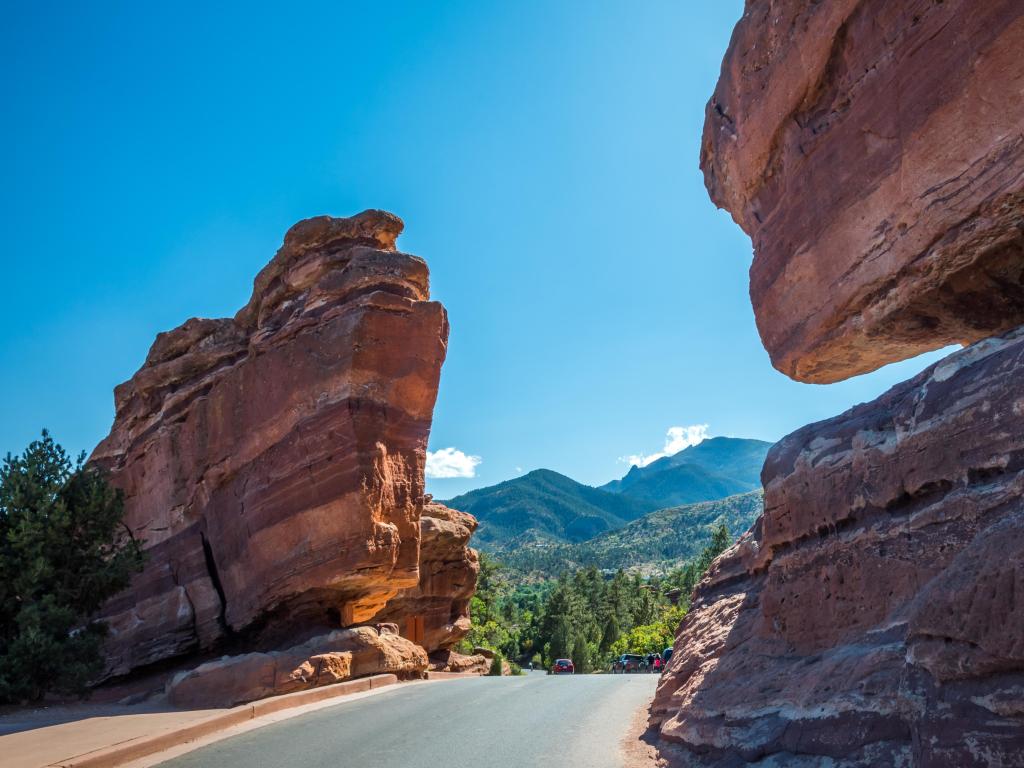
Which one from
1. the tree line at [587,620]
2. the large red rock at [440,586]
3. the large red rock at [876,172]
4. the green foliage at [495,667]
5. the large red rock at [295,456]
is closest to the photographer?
the large red rock at [876,172]

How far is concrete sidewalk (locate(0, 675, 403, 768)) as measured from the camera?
7.84 metres

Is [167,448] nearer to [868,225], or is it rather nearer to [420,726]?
[420,726]

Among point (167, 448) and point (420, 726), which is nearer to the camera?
point (420, 726)

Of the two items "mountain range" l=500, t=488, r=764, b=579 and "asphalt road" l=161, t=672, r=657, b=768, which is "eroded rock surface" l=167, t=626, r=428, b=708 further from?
"mountain range" l=500, t=488, r=764, b=579

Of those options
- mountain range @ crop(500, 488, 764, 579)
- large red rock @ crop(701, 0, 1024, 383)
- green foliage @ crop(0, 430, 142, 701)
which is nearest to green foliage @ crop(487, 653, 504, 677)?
green foliage @ crop(0, 430, 142, 701)

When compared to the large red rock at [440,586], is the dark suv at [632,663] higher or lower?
lower

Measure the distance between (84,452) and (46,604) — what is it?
387 centimetres

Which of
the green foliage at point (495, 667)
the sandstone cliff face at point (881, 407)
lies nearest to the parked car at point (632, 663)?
the green foliage at point (495, 667)

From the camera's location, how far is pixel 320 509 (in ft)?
57.1

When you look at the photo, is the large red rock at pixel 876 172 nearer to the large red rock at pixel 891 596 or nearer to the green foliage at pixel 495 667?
the large red rock at pixel 891 596

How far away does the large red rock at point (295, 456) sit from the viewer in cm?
1756

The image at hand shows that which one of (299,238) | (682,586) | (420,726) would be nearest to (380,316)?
(299,238)

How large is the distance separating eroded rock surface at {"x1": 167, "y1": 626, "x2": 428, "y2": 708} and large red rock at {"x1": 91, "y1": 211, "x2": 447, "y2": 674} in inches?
56.9

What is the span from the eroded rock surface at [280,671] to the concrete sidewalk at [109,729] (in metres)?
0.63
